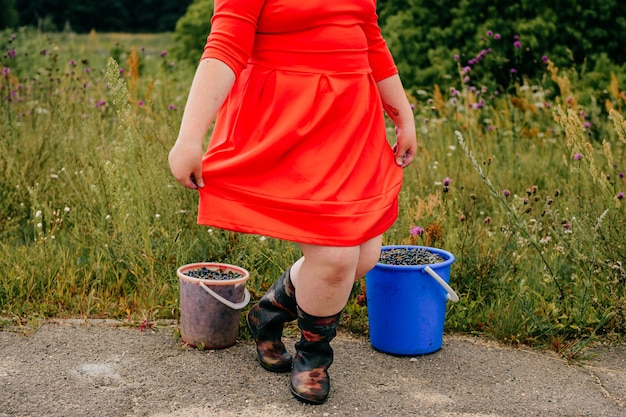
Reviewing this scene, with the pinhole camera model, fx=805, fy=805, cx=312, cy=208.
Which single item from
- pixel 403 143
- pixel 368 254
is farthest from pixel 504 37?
pixel 368 254

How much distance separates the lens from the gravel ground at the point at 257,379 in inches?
100

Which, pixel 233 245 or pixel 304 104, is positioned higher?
pixel 304 104

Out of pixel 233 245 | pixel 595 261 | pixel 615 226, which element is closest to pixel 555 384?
pixel 595 261

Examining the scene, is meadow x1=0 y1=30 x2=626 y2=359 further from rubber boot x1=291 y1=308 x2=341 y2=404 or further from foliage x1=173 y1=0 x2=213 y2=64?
foliage x1=173 y1=0 x2=213 y2=64

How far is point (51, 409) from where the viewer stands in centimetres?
249

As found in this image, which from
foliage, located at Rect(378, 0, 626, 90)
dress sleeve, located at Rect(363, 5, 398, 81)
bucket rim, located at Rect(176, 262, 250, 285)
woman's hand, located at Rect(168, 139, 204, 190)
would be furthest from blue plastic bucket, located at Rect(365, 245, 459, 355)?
foliage, located at Rect(378, 0, 626, 90)

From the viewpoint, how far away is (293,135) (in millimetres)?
2391

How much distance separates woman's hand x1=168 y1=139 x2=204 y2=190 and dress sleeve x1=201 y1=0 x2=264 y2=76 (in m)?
0.26

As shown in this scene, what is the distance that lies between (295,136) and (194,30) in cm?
738

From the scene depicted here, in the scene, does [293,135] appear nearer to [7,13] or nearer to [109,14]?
[7,13]

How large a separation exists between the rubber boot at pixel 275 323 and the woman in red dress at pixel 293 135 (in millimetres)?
293

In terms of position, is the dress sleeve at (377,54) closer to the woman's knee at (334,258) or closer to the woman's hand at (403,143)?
the woman's hand at (403,143)

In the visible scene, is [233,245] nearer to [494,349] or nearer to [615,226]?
[494,349]

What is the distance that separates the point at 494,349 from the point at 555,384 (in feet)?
1.10
